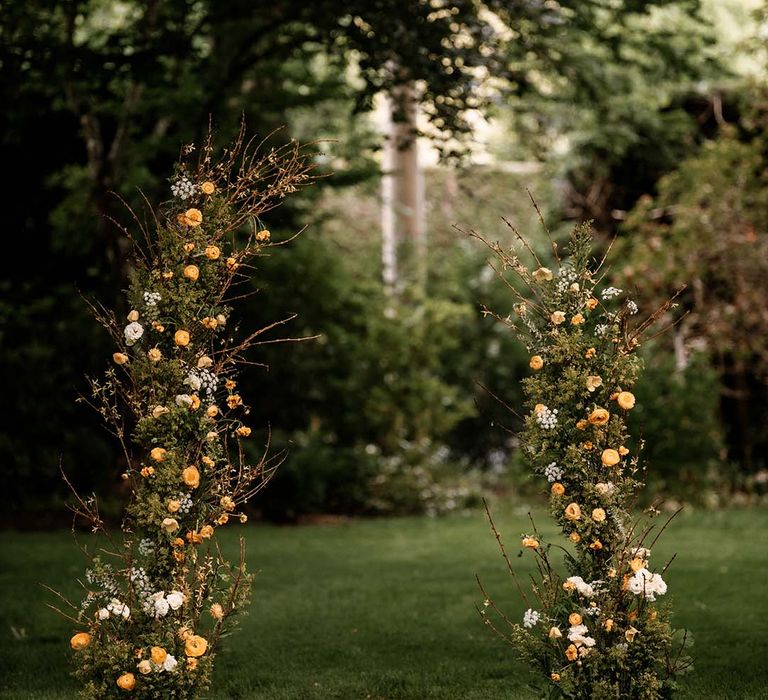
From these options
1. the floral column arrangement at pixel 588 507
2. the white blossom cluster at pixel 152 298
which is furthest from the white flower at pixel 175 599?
the floral column arrangement at pixel 588 507

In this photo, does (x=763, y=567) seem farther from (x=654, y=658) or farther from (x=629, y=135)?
(x=629, y=135)

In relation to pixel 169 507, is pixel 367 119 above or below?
below

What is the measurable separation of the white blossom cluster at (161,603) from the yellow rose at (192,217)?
1.34m

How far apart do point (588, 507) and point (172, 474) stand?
149cm

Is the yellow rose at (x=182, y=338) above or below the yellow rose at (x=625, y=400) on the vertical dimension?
above

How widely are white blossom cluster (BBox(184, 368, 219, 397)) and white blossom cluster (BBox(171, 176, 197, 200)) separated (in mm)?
660

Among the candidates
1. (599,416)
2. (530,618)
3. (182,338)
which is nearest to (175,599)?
(182,338)

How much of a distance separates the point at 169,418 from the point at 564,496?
1.45 metres

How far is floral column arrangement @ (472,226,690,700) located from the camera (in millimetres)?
3779

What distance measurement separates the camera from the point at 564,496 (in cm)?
389

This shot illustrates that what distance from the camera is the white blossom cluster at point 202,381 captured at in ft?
12.9

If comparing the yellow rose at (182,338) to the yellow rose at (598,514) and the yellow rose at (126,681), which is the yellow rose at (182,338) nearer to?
the yellow rose at (126,681)

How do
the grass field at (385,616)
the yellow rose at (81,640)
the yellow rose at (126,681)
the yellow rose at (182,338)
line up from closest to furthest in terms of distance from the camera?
the yellow rose at (126,681) → the yellow rose at (81,640) → the yellow rose at (182,338) → the grass field at (385,616)

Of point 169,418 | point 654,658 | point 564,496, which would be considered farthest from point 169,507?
point 654,658
